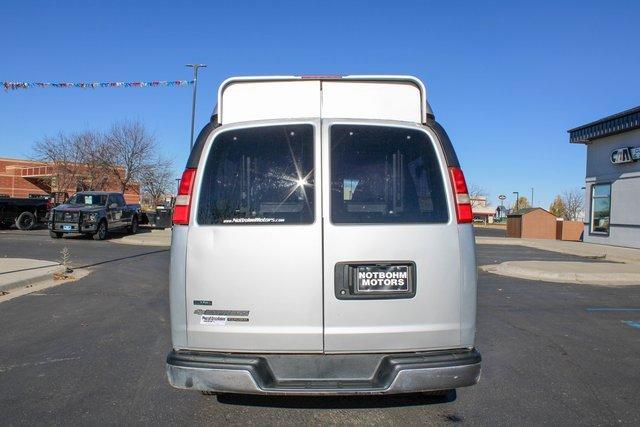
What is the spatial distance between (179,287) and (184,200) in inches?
22.1

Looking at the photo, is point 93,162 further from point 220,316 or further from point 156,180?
point 220,316

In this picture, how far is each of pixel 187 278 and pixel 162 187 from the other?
135 feet

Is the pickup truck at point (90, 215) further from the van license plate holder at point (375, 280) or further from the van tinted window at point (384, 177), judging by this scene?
the van license plate holder at point (375, 280)

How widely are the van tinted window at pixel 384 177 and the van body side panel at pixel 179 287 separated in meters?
0.97

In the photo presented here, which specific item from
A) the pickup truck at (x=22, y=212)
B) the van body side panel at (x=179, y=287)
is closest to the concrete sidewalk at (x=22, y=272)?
the van body side panel at (x=179, y=287)

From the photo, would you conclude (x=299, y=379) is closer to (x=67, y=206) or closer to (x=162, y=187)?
(x=67, y=206)

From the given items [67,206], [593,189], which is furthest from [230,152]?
[593,189]

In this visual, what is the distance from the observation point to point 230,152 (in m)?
3.48

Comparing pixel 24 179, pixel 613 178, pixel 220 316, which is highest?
pixel 24 179

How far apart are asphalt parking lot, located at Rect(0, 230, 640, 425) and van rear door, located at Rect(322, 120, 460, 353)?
93 cm

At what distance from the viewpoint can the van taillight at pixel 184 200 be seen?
3371 millimetres

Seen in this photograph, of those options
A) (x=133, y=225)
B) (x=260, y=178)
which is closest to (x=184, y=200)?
(x=260, y=178)

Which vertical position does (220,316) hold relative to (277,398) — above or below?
above

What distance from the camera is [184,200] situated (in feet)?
11.1
